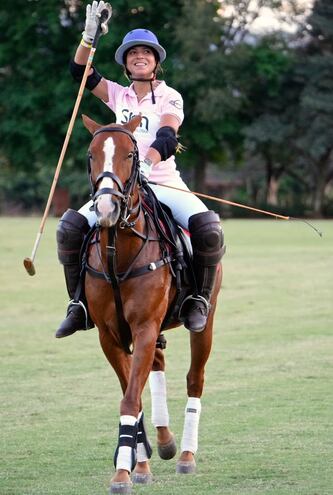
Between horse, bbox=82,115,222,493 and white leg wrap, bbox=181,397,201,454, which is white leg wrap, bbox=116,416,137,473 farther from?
white leg wrap, bbox=181,397,201,454

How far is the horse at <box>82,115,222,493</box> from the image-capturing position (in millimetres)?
7258

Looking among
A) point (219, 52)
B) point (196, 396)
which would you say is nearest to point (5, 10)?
point (219, 52)

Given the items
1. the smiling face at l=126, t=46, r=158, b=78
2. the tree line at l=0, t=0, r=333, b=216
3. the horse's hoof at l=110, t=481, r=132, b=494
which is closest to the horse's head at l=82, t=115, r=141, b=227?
the smiling face at l=126, t=46, r=158, b=78

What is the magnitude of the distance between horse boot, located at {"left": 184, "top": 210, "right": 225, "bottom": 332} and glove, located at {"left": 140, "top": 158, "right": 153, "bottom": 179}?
2.23 feet

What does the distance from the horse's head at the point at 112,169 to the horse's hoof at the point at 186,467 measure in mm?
2032

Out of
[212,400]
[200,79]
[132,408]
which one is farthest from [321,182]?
[132,408]

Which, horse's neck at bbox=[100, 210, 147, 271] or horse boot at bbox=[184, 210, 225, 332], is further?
horse boot at bbox=[184, 210, 225, 332]

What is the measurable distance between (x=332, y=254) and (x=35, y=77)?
4250cm

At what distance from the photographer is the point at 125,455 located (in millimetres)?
7441

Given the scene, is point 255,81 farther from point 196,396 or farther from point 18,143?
point 196,396

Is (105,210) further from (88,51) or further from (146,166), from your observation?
(88,51)

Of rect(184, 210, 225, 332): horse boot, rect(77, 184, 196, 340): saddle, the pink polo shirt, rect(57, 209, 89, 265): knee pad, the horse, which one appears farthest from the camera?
rect(184, 210, 225, 332): horse boot

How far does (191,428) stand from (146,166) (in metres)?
1.96

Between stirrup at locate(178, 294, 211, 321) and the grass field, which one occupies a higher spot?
stirrup at locate(178, 294, 211, 321)
